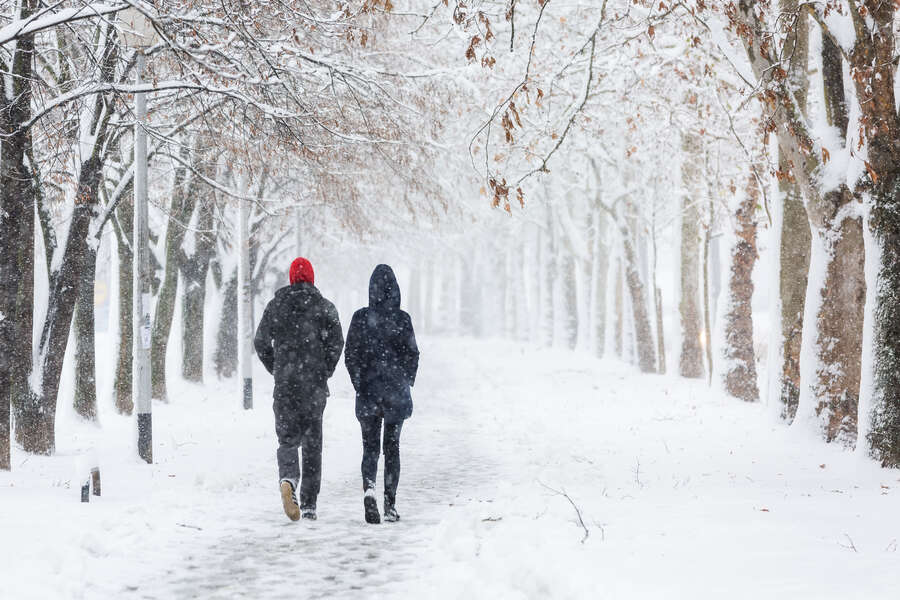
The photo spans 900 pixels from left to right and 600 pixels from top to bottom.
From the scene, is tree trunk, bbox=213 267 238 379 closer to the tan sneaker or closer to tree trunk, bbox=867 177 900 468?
the tan sneaker

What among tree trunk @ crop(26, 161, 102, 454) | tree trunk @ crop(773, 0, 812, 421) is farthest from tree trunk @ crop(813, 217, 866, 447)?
tree trunk @ crop(26, 161, 102, 454)

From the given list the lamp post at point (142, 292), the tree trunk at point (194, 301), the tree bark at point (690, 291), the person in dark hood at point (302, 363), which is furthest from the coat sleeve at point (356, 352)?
the tree bark at point (690, 291)

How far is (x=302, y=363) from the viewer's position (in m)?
7.73

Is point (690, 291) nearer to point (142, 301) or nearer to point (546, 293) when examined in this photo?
point (142, 301)

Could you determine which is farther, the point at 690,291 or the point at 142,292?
the point at 690,291

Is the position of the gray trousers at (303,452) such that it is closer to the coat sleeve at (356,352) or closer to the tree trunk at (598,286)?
the coat sleeve at (356,352)

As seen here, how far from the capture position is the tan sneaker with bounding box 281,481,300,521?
292 inches

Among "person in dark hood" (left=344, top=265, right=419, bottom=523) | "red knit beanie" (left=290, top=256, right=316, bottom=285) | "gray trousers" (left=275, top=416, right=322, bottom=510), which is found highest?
"red knit beanie" (left=290, top=256, right=316, bottom=285)

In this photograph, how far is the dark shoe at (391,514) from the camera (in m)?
7.57

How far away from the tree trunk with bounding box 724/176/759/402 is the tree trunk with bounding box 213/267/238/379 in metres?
13.2

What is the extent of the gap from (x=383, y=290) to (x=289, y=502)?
2.09m

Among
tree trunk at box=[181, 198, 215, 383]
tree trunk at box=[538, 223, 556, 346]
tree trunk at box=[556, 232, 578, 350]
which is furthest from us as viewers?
tree trunk at box=[538, 223, 556, 346]

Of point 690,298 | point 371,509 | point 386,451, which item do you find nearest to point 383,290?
point 386,451

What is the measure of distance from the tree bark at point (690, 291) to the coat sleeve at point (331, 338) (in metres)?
14.8
